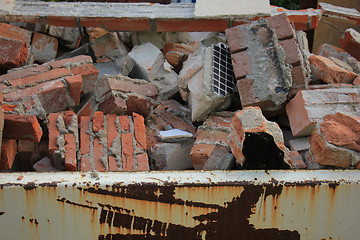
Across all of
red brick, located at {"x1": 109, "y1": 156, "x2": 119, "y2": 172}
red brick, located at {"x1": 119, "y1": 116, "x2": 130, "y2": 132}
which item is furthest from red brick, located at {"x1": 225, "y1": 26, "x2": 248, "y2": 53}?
red brick, located at {"x1": 109, "y1": 156, "x2": 119, "y2": 172}

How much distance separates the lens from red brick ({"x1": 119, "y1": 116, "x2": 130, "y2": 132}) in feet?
11.0

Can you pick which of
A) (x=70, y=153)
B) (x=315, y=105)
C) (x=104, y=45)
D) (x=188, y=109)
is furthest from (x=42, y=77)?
(x=315, y=105)

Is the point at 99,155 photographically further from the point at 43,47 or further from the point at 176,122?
the point at 43,47

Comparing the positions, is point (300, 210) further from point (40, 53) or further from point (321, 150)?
point (40, 53)

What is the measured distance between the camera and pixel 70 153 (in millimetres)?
3070

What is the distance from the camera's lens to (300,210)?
7.93 ft

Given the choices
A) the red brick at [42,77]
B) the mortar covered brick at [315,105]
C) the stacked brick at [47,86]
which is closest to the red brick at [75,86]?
the stacked brick at [47,86]

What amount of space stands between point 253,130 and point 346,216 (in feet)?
2.18

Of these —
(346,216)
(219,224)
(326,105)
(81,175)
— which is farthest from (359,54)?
(81,175)

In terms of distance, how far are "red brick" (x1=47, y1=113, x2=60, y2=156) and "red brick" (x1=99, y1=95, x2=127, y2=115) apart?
14.6 inches

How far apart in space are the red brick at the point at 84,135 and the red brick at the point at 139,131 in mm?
340

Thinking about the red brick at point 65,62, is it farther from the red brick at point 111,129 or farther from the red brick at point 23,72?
the red brick at point 111,129

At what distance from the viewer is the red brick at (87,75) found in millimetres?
3751

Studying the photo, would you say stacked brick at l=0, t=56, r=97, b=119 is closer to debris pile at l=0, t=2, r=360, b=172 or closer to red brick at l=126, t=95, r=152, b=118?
debris pile at l=0, t=2, r=360, b=172
